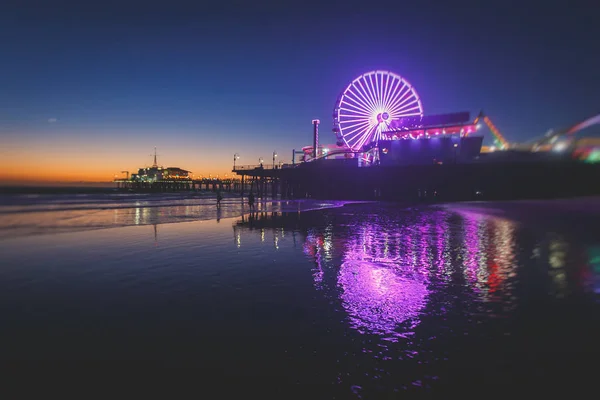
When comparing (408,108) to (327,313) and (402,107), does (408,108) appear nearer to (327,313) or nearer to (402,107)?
(402,107)

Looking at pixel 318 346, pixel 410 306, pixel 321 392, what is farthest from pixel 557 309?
pixel 321 392

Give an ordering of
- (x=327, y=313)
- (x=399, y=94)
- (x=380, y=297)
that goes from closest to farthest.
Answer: (x=327, y=313) → (x=380, y=297) → (x=399, y=94)

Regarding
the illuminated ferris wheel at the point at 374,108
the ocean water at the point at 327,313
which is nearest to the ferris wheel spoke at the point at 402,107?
the illuminated ferris wheel at the point at 374,108

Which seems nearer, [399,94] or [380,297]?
[380,297]

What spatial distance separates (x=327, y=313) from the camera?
242 inches

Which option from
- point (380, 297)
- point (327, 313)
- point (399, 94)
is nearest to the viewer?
point (327, 313)

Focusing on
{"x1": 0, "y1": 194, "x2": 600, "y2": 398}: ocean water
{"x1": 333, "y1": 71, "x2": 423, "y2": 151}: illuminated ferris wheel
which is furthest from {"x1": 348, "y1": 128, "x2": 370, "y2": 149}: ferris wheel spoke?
{"x1": 0, "y1": 194, "x2": 600, "y2": 398}: ocean water

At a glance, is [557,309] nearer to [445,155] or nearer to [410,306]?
[410,306]

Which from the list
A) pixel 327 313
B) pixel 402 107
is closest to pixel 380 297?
pixel 327 313

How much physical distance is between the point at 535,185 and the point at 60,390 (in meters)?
52.9

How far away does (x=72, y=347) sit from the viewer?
4.93 m

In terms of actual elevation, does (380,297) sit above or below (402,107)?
below

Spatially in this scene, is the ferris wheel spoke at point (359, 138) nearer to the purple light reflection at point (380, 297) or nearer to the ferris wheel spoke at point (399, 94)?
the ferris wheel spoke at point (399, 94)

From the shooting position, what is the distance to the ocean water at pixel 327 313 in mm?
4219
